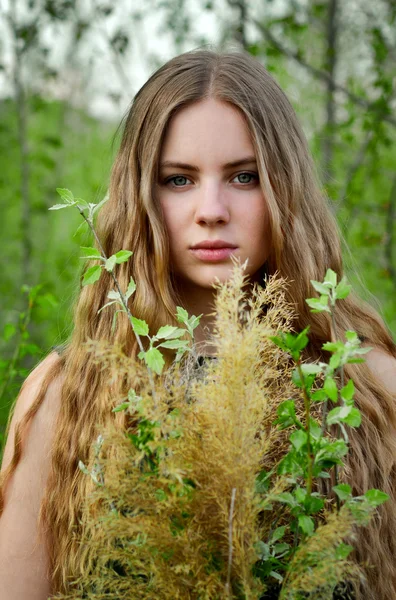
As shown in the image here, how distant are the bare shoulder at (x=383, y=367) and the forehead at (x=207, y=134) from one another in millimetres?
766

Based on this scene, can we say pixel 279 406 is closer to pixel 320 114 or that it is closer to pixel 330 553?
pixel 330 553

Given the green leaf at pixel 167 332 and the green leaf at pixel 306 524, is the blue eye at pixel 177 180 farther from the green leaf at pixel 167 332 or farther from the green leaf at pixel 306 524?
the green leaf at pixel 306 524

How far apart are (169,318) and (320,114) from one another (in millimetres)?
4390

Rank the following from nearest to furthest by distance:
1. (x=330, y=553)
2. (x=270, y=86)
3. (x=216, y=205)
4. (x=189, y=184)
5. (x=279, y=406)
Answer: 1. (x=330, y=553)
2. (x=279, y=406)
3. (x=216, y=205)
4. (x=189, y=184)
5. (x=270, y=86)

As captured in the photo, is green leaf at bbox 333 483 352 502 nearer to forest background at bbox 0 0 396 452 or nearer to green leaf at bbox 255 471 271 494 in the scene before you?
green leaf at bbox 255 471 271 494

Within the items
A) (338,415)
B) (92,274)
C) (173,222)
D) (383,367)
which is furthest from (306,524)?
(383,367)

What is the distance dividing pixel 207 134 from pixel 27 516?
117 centimetres

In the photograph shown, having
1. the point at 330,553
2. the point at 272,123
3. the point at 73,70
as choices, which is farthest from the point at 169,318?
the point at 73,70

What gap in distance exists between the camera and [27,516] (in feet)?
6.75

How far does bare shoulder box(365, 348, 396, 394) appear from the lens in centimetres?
230

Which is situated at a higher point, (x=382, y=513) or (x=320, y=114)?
(x=320, y=114)

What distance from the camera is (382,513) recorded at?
6.66 ft

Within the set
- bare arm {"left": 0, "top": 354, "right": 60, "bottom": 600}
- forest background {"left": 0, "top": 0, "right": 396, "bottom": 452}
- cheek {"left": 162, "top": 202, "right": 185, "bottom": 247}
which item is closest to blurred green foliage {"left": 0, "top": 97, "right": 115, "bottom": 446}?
forest background {"left": 0, "top": 0, "right": 396, "bottom": 452}

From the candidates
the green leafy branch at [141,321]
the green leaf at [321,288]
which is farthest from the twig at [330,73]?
the green leaf at [321,288]
